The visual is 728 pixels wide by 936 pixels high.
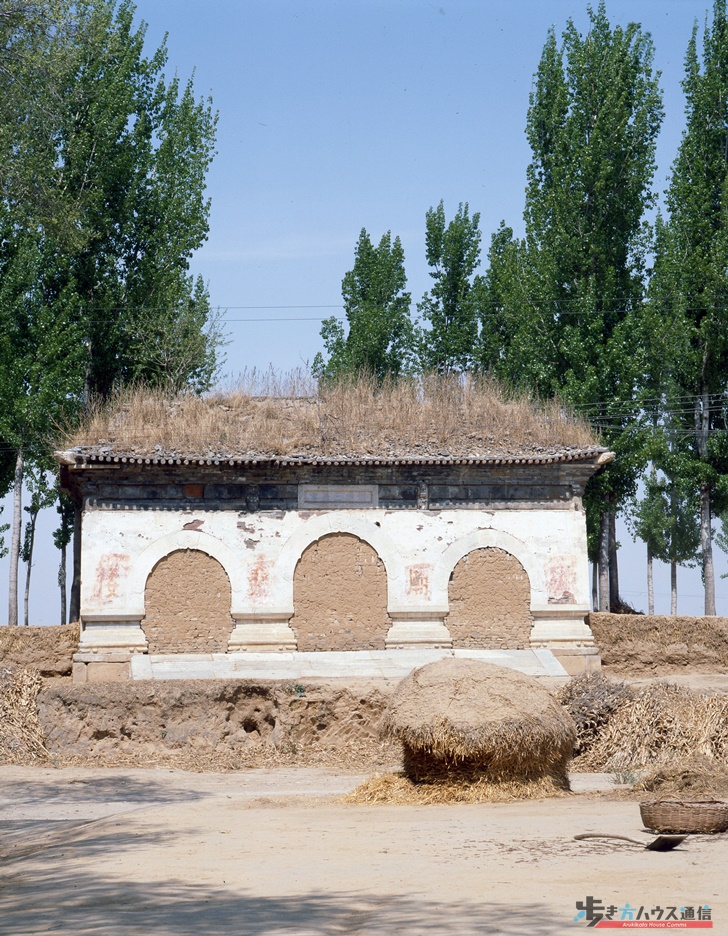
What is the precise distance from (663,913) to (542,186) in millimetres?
28070

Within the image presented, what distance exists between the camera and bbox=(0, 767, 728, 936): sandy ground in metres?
8.32

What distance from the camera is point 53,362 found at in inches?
1233

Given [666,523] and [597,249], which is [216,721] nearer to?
[597,249]

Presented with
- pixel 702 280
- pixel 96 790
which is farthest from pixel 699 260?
pixel 96 790

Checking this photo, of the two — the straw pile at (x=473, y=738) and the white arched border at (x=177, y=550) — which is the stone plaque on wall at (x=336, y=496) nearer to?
the white arched border at (x=177, y=550)

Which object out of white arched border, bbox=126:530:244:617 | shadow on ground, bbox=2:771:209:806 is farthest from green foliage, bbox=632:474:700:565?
shadow on ground, bbox=2:771:209:806

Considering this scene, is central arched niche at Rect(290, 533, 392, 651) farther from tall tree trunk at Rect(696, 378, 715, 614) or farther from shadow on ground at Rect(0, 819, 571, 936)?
shadow on ground at Rect(0, 819, 571, 936)

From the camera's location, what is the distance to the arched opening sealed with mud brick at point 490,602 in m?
24.5

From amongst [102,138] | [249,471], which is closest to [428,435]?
[249,471]

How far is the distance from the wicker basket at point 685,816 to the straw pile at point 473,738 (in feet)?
9.55

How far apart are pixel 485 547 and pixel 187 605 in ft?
19.2

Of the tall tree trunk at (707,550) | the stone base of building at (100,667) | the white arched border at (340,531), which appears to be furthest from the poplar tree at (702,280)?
the stone base of building at (100,667)

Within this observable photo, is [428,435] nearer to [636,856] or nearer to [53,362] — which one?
[53,362]

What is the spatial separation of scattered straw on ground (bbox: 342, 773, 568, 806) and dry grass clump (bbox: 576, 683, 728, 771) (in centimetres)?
352
